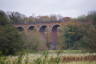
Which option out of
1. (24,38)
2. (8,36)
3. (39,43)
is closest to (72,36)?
(39,43)

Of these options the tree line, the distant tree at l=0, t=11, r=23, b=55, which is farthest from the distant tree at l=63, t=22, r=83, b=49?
the distant tree at l=0, t=11, r=23, b=55

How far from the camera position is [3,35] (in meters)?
23.1

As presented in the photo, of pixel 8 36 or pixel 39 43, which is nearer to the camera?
pixel 8 36

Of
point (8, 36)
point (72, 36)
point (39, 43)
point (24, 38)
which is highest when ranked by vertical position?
point (8, 36)

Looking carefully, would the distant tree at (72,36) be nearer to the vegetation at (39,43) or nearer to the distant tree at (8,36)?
the vegetation at (39,43)

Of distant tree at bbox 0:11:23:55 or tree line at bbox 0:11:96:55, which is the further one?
distant tree at bbox 0:11:23:55

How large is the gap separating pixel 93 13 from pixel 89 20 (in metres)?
1.76

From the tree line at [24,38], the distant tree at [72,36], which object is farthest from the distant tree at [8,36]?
the distant tree at [72,36]

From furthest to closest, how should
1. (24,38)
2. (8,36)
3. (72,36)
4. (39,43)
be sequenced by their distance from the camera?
(72,36)
(39,43)
(24,38)
(8,36)

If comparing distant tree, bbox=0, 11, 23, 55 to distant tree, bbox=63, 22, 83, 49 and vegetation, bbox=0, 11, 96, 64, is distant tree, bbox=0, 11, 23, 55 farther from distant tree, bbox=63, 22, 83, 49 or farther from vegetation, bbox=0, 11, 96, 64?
distant tree, bbox=63, 22, 83, 49

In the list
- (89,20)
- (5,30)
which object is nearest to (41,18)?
(89,20)

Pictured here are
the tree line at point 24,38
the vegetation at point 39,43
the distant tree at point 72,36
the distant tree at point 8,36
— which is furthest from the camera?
the distant tree at point 72,36

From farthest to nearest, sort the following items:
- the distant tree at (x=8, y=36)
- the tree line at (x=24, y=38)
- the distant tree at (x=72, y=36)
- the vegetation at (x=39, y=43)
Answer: the distant tree at (x=72, y=36)
the distant tree at (x=8, y=36)
the tree line at (x=24, y=38)
the vegetation at (x=39, y=43)

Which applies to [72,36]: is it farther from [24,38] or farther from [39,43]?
[24,38]
